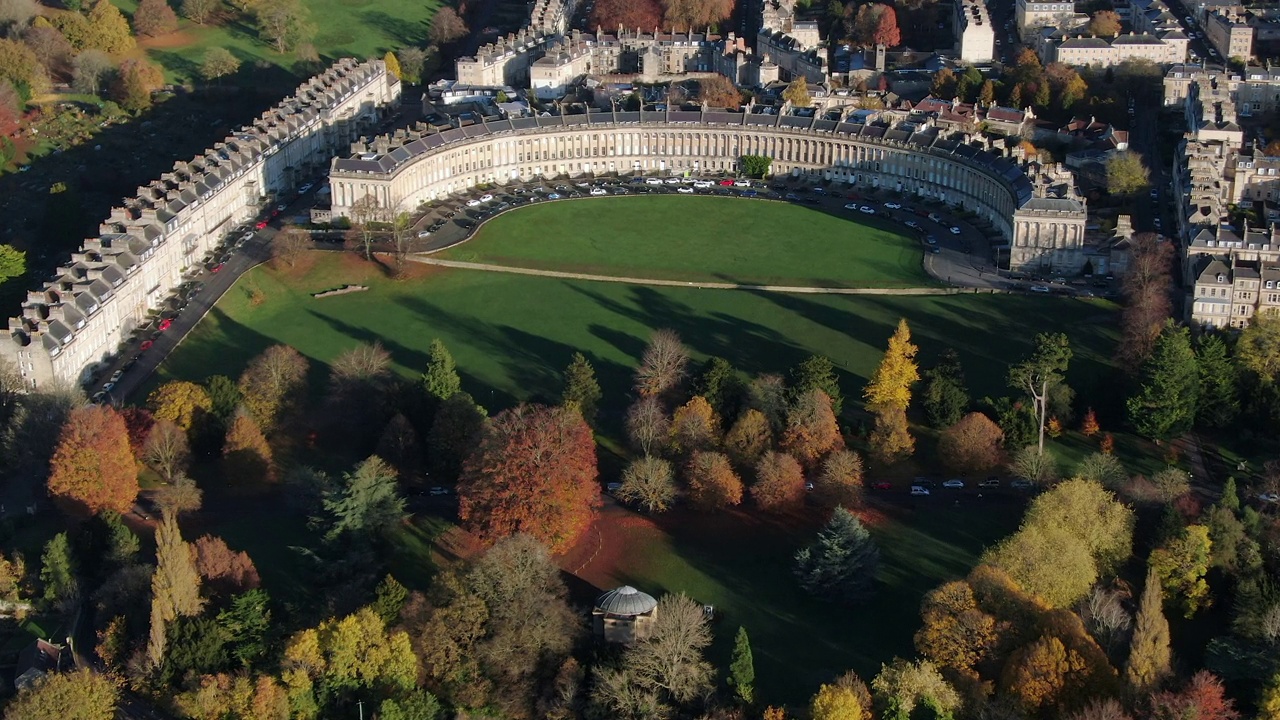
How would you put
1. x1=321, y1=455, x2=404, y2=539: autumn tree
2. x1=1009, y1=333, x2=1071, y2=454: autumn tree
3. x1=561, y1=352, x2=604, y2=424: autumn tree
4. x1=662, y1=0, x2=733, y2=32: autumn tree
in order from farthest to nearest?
x1=662, y1=0, x2=733, y2=32: autumn tree < x1=561, y1=352, x2=604, y2=424: autumn tree < x1=1009, y1=333, x2=1071, y2=454: autumn tree < x1=321, y1=455, x2=404, y2=539: autumn tree

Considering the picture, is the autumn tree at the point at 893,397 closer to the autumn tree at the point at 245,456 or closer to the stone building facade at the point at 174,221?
the autumn tree at the point at 245,456

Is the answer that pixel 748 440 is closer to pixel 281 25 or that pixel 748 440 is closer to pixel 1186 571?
pixel 1186 571

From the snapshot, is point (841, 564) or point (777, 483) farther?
point (777, 483)

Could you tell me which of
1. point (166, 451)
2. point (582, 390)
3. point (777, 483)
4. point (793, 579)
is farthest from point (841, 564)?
point (166, 451)

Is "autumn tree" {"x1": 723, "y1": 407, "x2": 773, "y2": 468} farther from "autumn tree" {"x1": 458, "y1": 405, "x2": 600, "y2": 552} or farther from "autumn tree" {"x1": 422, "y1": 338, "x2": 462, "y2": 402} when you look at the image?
"autumn tree" {"x1": 422, "y1": 338, "x2": 462, "y2": 402}

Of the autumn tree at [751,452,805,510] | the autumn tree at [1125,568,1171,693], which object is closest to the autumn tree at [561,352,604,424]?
the autumn tree at [751,452,805,510]

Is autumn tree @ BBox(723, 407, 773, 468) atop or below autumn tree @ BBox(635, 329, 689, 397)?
below

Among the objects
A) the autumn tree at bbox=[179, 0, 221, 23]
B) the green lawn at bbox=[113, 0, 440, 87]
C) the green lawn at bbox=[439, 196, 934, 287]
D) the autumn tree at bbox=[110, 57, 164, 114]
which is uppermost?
the autumn tree at bbox=[179, 0, 221, 23]

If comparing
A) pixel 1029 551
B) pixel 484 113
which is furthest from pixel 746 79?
pixel 1029 551

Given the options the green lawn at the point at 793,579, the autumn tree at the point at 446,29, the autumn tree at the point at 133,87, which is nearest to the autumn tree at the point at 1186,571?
the green lawn at the point at 793,579
